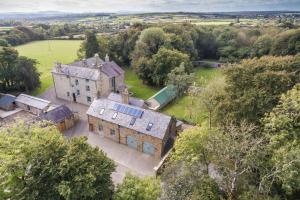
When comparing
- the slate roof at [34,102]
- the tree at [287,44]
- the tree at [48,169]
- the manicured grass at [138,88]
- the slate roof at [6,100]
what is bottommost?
the manicured grass at [138,88]

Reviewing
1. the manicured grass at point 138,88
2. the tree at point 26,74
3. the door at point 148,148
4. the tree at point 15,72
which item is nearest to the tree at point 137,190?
the door at point 148,148

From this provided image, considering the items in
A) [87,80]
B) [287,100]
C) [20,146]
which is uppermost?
[287,100]

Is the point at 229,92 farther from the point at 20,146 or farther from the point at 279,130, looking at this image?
the point at 20,146

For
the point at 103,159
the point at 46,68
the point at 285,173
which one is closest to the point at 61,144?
the point at 103,159

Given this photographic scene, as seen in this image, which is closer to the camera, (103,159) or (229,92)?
(103,159)

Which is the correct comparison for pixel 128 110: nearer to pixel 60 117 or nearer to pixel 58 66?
pixel 60 117

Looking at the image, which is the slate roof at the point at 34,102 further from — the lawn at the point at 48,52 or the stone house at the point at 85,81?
the lawn at the point at 48,52

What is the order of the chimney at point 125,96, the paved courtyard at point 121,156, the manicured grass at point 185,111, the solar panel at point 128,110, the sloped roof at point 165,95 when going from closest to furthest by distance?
the paved courtyard at point 121,156, the solar panel at point 128,110, the chimney at point 125,96, the manicured grass at point 185,111, the sloped roof at point 165,95
